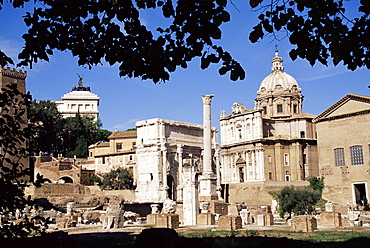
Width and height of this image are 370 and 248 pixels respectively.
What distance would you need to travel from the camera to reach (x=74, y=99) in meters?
88.4

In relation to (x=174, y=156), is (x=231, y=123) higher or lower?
higher

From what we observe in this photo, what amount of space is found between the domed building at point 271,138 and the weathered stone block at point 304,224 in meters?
26.9

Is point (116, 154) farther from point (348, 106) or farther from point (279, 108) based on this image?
point (348, 106)

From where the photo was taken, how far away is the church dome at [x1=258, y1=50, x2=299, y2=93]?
5498cm

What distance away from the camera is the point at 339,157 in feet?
132

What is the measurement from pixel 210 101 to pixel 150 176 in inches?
499

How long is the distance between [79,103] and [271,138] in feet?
159

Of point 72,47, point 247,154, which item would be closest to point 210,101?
point 247,154

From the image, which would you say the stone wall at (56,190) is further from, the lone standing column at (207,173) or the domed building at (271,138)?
the domed building at (271,138)

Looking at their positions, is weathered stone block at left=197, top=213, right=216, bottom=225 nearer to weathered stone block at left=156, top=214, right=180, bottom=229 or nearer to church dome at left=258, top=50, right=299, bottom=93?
weathered stone block at left=156, top=214, right=180, bottom=229

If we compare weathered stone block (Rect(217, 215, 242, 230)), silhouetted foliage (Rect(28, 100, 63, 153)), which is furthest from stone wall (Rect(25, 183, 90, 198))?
weathered stone block (Rect(217, 215, 242, 230))

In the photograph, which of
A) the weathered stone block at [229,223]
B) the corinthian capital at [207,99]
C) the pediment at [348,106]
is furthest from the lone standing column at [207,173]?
the weathered stone block at [229,223]

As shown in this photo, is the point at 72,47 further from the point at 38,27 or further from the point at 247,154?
the point at 247,154

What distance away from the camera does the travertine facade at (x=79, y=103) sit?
87250mm
